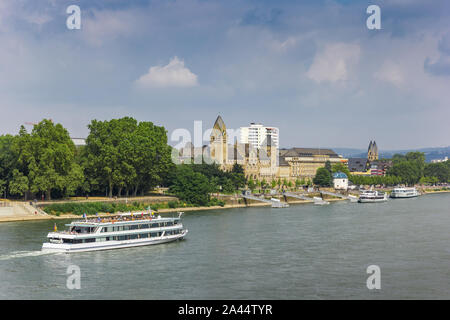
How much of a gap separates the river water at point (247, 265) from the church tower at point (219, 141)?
10144 cm

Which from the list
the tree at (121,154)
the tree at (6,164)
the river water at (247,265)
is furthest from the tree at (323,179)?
the tree at (6,164)

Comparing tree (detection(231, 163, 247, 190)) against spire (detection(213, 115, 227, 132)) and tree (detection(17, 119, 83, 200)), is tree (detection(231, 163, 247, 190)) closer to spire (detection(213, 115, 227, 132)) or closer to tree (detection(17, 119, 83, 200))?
spire (detection(213, 115, 227, 132))

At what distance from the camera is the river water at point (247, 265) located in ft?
122

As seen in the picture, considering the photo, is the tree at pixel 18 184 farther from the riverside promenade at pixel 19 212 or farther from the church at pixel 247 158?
the church at pixel 247 158

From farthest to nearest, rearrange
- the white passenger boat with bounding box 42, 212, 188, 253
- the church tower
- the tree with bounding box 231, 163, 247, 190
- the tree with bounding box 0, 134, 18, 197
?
1. the church tower
2. the tree with bounding box 231, 163, 247, 190
3. the tree with bounding box 0, 134, 18, 197
4. the white passenger boat with bounding box 42, 212, 188, 253

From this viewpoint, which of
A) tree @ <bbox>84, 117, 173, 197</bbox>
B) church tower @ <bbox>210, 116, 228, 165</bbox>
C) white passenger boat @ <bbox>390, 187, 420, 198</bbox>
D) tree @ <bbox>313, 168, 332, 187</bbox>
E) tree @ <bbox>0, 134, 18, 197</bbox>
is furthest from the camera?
church tower @ <bbox>210, 116, 228, 165</bbox>

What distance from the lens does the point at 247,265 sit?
45531 millimetres

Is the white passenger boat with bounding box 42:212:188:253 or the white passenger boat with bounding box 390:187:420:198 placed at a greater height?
the white passenger boat with bounding box 390:187:420:198

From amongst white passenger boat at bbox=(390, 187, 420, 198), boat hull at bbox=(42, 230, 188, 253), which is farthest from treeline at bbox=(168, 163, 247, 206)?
white passenger boat at bbox=(390, 187, 420, 198)

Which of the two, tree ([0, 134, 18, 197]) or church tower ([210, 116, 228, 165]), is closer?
tree ([0, 134, 18, 197])

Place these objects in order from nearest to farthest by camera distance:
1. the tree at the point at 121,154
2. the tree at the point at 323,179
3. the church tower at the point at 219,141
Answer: the tree at the point at 121,154, the tree at the point at 323,179, the church tower at the point at 219,141

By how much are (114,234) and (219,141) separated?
393 ft

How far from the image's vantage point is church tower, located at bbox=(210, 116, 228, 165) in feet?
564
